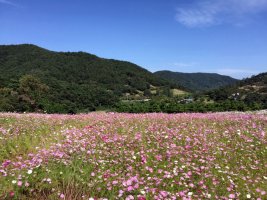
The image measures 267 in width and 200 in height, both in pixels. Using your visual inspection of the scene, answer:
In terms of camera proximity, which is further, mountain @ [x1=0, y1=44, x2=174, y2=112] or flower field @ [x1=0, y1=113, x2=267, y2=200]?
mountain @ [x1=0, y1=44, x2=174, y2=112]

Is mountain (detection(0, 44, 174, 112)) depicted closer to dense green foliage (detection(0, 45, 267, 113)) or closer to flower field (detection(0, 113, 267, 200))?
dense green foliage (detection(0, 45, 267, 113))

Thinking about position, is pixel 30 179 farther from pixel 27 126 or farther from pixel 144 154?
pixel 27 126

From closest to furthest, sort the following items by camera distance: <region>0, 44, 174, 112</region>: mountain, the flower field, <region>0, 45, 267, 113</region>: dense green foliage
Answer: the flower field < <region>0, 45, 267, 113</region>: dense green foliage < <region>0, 44, 174, 112</region>: mountain

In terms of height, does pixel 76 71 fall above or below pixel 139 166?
above

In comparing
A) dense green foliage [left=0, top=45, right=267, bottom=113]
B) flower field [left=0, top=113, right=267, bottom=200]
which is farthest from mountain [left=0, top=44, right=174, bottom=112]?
flower field [left=0, top=113, right=267, bottom=200]

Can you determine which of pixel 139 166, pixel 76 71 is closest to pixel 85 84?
pixel 76 71

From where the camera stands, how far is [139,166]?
6.03m

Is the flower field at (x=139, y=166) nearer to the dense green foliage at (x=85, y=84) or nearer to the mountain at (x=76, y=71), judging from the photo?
the dense green foliage at (x=85, y=84)

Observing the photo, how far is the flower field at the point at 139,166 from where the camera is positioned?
454 cm

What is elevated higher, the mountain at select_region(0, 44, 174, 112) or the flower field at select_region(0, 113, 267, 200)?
the mountain at select_region(0, 44, 174, 112)

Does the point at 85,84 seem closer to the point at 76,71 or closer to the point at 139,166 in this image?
the point at 76,71

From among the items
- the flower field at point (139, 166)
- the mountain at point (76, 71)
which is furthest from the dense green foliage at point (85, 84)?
the flower field at point (139, 166)

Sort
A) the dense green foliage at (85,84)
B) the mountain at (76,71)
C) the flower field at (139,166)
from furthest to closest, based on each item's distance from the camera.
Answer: the mountain at (76,71) < the dense green foliage at (85,84) < the flower field at (139,166)

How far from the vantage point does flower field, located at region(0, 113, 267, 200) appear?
454cm
